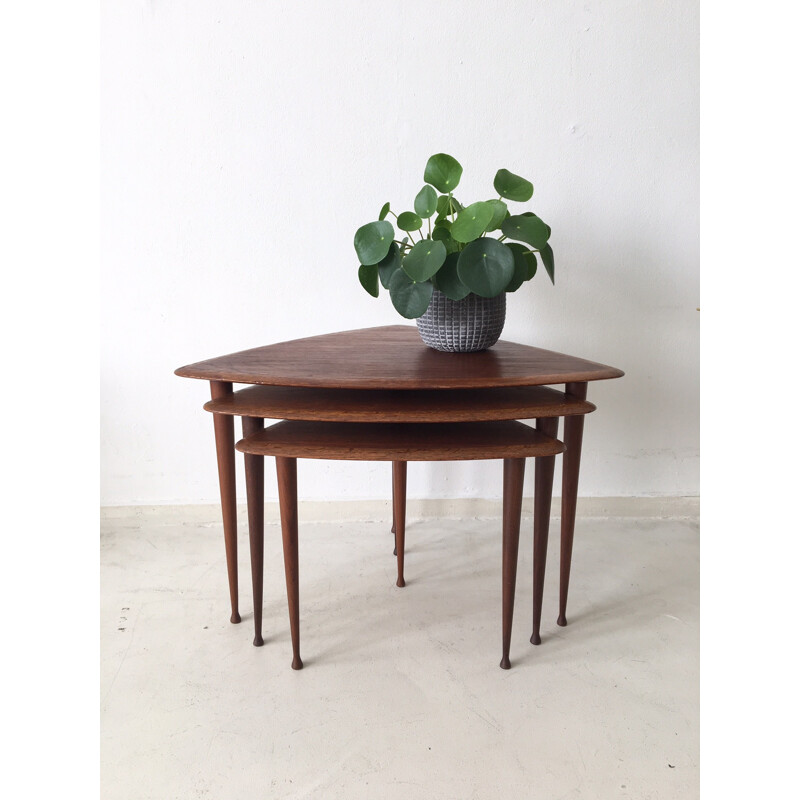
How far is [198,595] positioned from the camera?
64.5 inches

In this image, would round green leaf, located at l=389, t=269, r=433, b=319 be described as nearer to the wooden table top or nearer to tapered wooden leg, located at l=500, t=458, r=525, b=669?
the wooden table top

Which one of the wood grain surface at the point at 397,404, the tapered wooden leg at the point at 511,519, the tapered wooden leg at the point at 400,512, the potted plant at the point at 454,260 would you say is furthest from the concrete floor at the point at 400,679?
the potted plant at the point at 454,260

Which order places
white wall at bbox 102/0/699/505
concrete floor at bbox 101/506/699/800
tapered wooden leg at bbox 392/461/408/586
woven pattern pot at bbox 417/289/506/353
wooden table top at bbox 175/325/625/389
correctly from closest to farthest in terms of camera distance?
concrete floor at bbox 101/506/699/800 → wooden table top at bbox 175/325/625/389 → woven pattern pot at bbox 417/289/506/353 → tapered wooden leg at bbox 392/461/408/586 → white wall at bbox 102/0/699/505

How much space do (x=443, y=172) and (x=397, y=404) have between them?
48 centimetres

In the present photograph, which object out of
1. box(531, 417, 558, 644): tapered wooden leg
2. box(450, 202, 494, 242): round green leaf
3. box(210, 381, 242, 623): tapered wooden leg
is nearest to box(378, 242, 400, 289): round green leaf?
box(450, 202, 494, 242): round green leaf

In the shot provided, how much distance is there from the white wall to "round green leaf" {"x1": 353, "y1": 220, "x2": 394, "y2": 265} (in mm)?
585

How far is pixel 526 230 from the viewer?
1329 mm

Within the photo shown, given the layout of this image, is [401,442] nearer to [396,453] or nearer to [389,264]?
[396,453]

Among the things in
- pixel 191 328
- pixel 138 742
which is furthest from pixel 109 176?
pixel 138 742

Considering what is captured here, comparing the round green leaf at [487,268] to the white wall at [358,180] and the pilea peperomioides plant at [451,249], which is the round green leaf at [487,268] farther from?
the white wall at [358,180]

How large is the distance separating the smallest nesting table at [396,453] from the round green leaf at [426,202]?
0.41m

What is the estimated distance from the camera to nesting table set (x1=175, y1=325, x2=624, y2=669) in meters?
1.18
